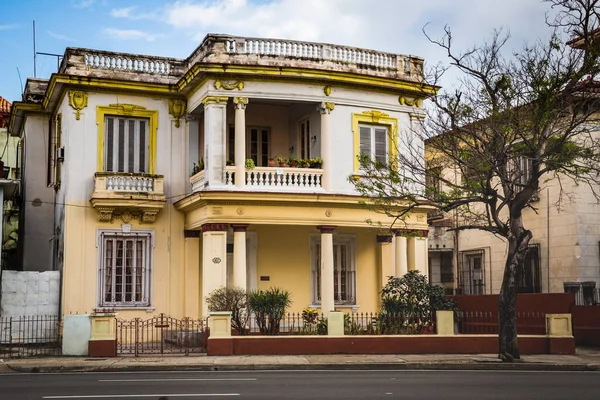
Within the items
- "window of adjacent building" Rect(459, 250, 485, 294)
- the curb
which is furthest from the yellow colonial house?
"window of adjacent building" Rect(459, 250, 485, 294)

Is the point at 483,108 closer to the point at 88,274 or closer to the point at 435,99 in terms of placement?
the point at 435,99

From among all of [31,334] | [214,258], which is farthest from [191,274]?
[31,334]

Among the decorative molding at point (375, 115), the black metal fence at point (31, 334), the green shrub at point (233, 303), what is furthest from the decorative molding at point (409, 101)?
the black metal fence at point (31, 334)

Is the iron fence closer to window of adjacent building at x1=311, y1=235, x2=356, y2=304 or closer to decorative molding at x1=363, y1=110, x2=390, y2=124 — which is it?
window of adjacent building at x1=311, y1=235, x2=356, y2=304

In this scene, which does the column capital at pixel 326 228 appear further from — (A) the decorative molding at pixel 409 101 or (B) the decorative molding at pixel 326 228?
Answer: (A) the decorative molding at pixel 409 101

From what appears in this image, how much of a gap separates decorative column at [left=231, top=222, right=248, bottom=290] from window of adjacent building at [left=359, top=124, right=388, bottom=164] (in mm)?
4555

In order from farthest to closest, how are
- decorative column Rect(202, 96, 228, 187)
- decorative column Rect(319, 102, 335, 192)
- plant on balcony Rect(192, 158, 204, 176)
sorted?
plant on balcony Rect(192, 158, 204, 176)
decorative column Rect(319, 102, 335, 192)
decorative column Rect(202, 96, 228, 187)

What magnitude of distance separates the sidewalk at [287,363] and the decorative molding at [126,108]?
321 inches

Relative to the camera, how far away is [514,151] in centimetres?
1983

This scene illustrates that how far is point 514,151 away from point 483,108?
1320 millimetres

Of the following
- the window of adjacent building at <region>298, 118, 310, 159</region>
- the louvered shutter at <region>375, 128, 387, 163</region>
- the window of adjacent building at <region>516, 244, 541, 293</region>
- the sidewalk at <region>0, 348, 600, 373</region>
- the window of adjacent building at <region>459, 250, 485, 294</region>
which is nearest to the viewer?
the sidewalk at <region>0, 348, 600, 373</region>

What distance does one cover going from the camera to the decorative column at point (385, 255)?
1048 inches

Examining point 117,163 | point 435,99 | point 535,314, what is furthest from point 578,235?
point 117,163

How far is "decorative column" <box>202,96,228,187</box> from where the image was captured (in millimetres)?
23422
